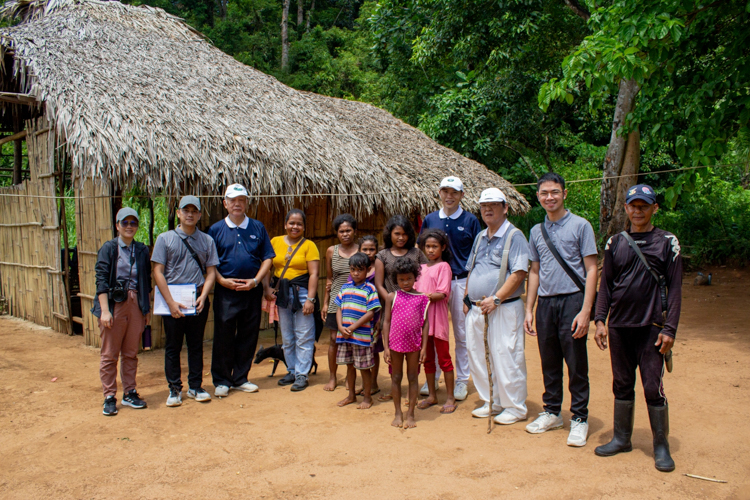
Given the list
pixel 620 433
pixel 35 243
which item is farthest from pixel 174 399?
pixel 35 243

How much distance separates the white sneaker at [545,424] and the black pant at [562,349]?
0.11 metres

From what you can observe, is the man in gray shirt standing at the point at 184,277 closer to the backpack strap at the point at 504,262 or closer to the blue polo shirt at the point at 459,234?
the blue polo shirt at the point at 459,234

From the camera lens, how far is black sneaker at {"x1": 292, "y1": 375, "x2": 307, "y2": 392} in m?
4.78

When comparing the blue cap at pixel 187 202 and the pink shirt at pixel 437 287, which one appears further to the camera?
the blue cap at pixel 187 202

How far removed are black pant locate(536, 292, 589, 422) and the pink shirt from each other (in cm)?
73

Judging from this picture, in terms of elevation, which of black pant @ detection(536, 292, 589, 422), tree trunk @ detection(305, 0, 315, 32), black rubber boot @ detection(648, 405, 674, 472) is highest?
tree trunk @ detection(305, 0, 315, 32)

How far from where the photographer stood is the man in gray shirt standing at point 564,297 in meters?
3.51

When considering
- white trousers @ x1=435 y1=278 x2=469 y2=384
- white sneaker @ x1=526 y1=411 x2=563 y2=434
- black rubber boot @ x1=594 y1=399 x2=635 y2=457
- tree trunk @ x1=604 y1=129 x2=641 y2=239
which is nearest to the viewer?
black rubber boot @ x1=594 y1=399 x2=635 y2=457

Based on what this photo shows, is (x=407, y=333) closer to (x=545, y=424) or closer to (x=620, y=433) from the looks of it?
(x=545, y=424)

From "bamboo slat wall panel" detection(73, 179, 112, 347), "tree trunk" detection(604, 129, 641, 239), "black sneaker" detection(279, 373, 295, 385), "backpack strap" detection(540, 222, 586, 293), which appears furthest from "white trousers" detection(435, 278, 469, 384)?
"tree trunk" detection(604, 129, 641, 239)

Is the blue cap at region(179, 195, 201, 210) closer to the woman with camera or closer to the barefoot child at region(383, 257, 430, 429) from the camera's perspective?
the woman with camera

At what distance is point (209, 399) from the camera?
4.46m

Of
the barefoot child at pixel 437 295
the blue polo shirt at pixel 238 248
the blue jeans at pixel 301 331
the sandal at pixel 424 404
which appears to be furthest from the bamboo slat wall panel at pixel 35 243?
the barefoot child at pixel 437 295

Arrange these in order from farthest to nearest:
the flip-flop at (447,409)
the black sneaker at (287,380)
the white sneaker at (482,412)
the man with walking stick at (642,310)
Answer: the black sneaker at (287,380), the flip-flop at (447,409), the white sneaker at (482,412), the man with walking stick at (642,310)
